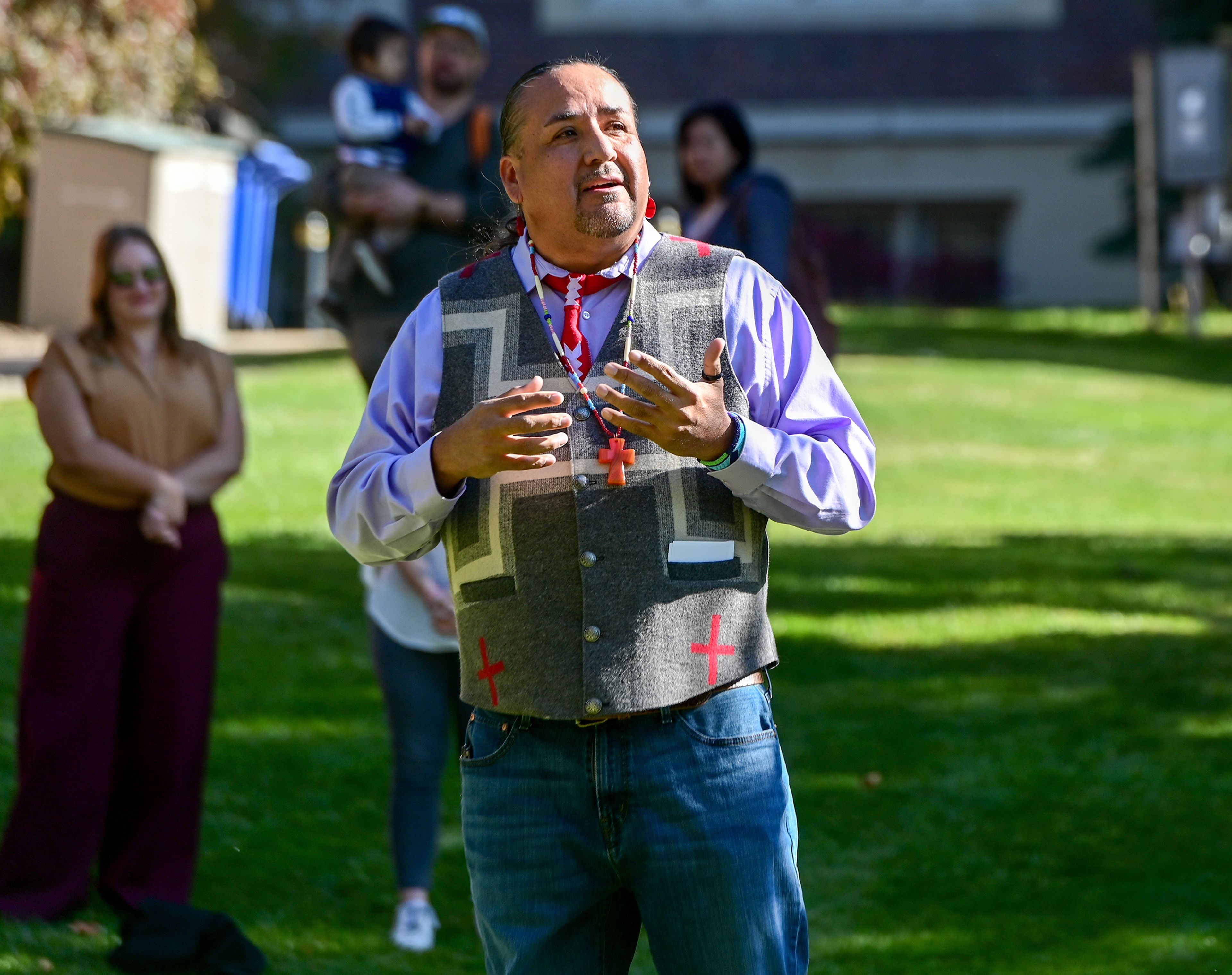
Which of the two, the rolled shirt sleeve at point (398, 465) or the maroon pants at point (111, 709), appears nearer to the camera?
the rolled shirt sleeve at point (398, 465)

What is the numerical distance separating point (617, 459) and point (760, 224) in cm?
401

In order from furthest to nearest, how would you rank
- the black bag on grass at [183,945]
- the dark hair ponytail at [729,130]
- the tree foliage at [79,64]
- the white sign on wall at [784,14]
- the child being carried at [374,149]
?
the white sign on wall at [784,14] < the tree foliage at [79,64] < the dark hair ponytail at [729,130] < the child being carried at [374,149] < the black bag on grass at [183,945]

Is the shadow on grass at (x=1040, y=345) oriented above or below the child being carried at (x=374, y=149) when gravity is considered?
above

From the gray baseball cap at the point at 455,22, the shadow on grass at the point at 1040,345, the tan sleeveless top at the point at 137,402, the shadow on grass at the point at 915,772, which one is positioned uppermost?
the shadow on grass at the point at 1040,345

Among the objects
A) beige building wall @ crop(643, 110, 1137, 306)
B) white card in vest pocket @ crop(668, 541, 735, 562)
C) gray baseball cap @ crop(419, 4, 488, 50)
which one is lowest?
white card in vest pocket @ crop(668, 541, 735, 562)

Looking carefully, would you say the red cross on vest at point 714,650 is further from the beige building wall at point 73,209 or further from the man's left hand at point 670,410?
the beige building wall at point 73,209

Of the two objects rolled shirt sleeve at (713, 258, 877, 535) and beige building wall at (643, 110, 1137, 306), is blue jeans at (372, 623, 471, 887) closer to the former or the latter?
rolled shirt sleeve at (713, 258, 877, 535)

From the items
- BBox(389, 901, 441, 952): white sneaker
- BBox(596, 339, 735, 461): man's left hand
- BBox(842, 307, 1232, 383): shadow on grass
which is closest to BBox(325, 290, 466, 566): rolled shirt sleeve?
BBox(596, 339, 735, 461): man's left hand

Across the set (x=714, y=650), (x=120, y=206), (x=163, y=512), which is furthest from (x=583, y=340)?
(x=120, y=206)

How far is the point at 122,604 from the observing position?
509 centimetres

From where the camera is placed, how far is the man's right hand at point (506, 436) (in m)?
2.47

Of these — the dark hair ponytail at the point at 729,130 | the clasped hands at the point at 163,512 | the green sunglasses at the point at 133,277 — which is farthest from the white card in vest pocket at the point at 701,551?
the dark hair ponytail at the point at 729,130

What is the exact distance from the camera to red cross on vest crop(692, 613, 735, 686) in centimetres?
266

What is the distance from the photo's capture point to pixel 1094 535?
38.5 ft
